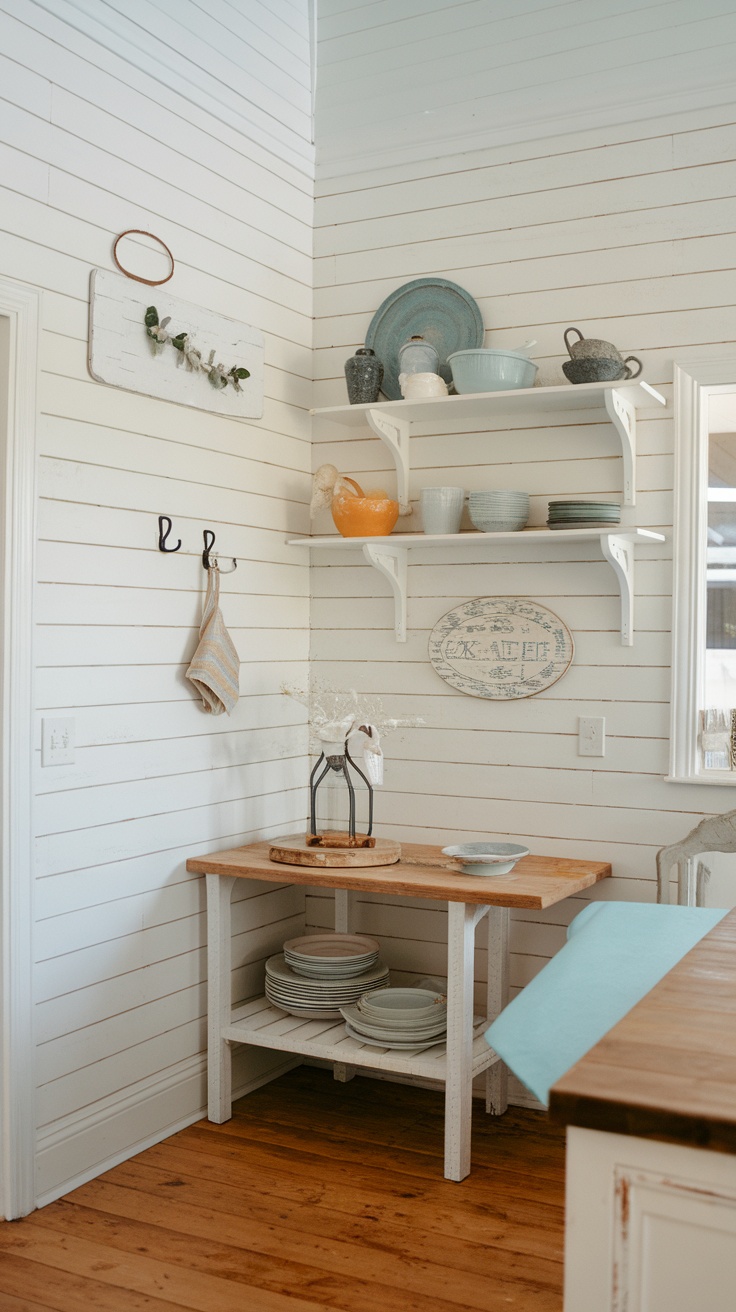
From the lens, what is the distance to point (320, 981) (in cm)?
315

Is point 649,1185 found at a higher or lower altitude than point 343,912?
higher

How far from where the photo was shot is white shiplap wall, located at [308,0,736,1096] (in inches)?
122

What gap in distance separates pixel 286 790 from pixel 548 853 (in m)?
0.86

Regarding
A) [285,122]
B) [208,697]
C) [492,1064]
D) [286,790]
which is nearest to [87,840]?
[208,697]

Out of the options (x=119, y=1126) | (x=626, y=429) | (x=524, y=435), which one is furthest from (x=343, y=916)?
(x=626, y=429)

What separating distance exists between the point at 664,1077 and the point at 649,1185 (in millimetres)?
99

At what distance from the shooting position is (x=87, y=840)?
8.94 ft

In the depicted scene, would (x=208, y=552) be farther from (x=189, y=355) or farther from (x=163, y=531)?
(x=189, y=355)

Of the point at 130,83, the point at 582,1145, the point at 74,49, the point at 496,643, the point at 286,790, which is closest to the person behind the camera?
the point at 582,1145

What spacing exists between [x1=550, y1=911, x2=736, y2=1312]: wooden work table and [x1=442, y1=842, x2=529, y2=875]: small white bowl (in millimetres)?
1736

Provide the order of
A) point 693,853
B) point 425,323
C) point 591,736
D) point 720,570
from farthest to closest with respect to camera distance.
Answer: point 425,323
point 591,736
point 720,570
point 693,853

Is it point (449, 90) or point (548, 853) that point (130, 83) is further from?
point (548, 853)

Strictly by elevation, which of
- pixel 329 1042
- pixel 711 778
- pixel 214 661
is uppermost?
pixel 214 661

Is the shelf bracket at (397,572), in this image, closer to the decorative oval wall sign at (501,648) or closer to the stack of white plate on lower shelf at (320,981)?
the decorative oval wall sign at (501,648)
